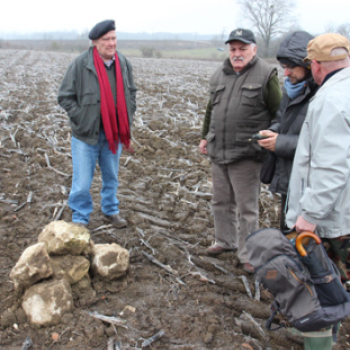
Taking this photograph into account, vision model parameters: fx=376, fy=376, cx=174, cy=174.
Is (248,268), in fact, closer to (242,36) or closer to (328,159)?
(328,159)

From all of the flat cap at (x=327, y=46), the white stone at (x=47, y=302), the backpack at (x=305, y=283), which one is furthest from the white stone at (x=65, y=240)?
the flat cap at (x=327, y=46)

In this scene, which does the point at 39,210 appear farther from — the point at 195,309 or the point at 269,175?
the point at 269,175

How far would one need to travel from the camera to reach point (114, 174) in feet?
14.9

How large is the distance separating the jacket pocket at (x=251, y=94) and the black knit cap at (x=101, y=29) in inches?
60.3

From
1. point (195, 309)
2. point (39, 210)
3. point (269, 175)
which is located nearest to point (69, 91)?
point (39, 210)

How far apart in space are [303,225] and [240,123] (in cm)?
136

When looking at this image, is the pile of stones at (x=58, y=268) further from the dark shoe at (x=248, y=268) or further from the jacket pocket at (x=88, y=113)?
the dark shoe at (x=248, y=268)

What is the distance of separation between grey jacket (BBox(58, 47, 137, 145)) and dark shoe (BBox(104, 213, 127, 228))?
1.07 metres

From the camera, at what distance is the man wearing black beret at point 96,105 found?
3.96 meters

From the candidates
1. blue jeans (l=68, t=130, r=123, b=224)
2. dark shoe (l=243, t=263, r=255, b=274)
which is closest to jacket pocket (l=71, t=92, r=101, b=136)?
blue jeans (l=68, t=130, r=123, b=224)

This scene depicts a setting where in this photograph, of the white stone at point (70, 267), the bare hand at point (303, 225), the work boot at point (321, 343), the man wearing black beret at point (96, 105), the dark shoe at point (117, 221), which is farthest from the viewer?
the dark shoe at point (117, 221)

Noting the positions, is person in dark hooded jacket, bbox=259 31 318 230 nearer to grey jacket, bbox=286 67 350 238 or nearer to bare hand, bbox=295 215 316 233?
grey jacket, bbox=286 67 350 238

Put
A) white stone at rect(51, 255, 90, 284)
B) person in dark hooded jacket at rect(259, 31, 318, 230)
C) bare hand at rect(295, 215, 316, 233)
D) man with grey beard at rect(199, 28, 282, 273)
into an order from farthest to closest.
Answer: man with grey beard at rect(199, 28, 282, 273) < white stone at rect(51, 255, 90, 284) < person in dark hooded jacket at rect(259, 31, 318, 230) < bare hand at rect(295, 215, 316, 233)

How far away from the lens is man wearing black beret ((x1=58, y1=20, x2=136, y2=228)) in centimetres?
396
